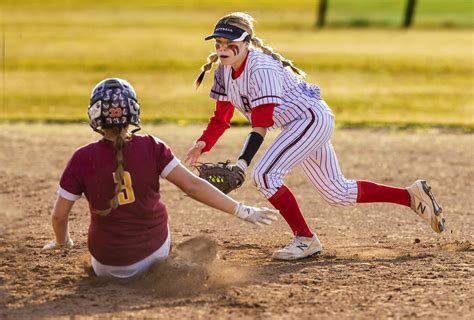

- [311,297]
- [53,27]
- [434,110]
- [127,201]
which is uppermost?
[127,201]

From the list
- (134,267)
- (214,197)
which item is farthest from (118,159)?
(134,267)

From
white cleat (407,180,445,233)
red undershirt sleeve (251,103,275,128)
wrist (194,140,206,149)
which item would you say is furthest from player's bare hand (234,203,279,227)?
white cleat (407,180,445,233)

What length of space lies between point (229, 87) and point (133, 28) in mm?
27020

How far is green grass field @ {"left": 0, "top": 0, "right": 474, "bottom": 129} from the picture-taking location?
1703 centimetres

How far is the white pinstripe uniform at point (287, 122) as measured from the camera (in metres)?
6.82

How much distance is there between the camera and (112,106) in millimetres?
5543

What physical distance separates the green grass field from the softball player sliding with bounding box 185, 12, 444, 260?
771 cm

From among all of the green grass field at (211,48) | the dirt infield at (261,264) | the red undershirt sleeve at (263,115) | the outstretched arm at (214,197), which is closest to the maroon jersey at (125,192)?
the outstretched arm at (214,197)

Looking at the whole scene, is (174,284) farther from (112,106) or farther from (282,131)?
(282,131)

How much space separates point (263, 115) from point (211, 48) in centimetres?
1917

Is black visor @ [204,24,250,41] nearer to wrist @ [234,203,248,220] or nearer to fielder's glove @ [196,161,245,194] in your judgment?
fielder's glove @ [196,161,245,194]

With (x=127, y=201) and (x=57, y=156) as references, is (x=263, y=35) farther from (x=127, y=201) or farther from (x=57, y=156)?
(x=127, y=201)

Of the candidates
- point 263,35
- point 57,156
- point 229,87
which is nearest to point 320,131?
point 229,87

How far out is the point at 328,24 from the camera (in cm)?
3344
